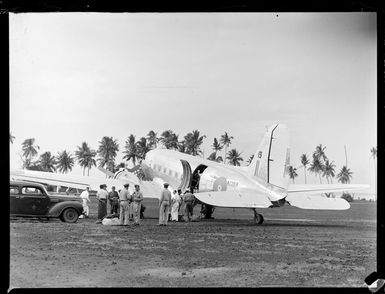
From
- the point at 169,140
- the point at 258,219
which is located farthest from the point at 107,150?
the point at 258,219

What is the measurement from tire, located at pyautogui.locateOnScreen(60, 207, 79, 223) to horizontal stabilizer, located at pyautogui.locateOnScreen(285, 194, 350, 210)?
742 cm

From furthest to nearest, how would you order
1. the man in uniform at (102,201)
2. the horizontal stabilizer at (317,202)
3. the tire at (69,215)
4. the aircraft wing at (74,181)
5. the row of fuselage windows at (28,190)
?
the aircraft wing at (74,181)
the horizontal stabilizer at (317,202)
the man in uniform at (102,201)
the tire at (69,215)
the row of fuselage windows at (28,190)

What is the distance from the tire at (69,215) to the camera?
17.8 m

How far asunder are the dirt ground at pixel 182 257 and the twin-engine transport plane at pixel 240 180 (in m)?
1.77

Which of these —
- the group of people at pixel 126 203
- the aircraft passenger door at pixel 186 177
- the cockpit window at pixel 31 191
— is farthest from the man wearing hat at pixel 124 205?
the aircraft passenger door at pixel 186 177

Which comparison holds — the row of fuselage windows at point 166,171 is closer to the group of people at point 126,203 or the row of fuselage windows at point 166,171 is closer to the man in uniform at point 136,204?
the group of people at point 126,203

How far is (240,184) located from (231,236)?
5.23 metres

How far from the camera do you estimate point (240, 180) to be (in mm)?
20453

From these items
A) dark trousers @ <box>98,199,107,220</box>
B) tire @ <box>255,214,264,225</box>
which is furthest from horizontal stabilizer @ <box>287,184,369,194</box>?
dark trousers @ <box>98,199,107,220</box>

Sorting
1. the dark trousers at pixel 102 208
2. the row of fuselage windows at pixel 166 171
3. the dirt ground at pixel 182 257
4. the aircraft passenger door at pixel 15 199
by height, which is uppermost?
the row of fuselage windows at pixel 166 171

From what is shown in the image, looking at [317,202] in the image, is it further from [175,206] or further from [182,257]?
[182,257]

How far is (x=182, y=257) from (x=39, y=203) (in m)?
7.84

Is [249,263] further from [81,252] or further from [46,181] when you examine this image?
[46,181]
